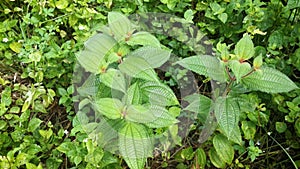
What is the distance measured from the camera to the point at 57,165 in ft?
4.74

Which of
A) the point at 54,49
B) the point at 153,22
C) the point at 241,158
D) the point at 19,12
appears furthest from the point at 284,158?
the point at 19,12

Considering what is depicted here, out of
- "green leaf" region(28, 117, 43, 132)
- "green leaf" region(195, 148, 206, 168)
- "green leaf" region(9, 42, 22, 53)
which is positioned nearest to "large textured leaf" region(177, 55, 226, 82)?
"green leaf" region(195, 148, 206, 168)

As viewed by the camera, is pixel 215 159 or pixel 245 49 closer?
pixel 245 49

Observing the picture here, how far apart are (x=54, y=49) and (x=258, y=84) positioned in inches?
30.9

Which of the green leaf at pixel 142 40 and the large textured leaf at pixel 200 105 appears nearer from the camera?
the green leaf at pixel 142 40

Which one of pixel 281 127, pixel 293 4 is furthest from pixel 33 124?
pixel 293 4

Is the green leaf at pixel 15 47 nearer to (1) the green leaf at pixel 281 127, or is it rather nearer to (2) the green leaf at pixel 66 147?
(2) the green leaf at pixel 66 147

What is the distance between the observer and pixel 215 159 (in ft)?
4.85

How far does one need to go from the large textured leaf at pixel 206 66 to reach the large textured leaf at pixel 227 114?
7cm

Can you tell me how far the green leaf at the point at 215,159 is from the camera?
4.83 feet

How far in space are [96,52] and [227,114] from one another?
429mm

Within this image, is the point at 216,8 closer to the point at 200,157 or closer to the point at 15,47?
the point at 200,157

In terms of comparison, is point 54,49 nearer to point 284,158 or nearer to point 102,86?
point 102,86

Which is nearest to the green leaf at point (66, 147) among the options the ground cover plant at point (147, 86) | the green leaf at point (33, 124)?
the ground cover plant at point (147, 86)
